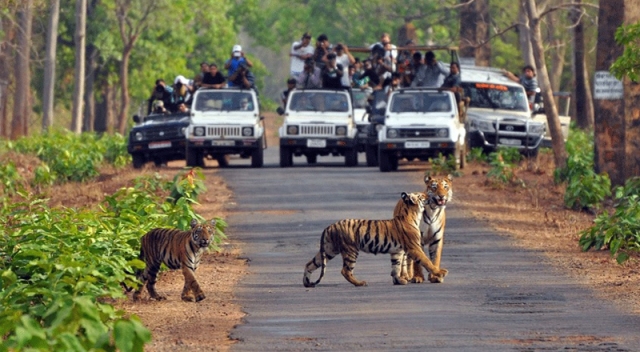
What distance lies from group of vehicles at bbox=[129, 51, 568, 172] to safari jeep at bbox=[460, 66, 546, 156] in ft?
0.07

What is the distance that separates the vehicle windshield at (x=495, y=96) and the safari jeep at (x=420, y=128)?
3.16 m

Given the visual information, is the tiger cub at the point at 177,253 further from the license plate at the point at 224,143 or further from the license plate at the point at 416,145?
the license plate at the point at 224,143

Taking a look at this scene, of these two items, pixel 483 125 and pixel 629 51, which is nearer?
pixel 629 51

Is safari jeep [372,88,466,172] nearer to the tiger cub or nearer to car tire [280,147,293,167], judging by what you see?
car tire [280,147,293,167]

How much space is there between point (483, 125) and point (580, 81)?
14121 mm

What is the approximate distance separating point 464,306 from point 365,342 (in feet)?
7.01

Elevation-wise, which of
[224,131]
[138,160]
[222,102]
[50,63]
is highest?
[50,63]

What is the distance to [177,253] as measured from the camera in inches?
510

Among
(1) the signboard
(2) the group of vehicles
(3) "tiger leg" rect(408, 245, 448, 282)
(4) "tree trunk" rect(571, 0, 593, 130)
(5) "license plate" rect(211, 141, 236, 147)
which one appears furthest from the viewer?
(4) "tree trunk" rect(571, 0, 593, 130)

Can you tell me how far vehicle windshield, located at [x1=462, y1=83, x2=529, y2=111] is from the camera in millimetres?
33312

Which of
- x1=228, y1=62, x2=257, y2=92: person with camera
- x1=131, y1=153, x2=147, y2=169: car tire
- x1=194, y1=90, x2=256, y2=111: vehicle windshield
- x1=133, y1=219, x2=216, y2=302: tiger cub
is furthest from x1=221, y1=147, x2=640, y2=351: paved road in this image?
x1=131, y1=153, x2=147, y2=169: car tire

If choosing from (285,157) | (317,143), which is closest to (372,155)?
(317,143)

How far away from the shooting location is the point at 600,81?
22766 millimetres

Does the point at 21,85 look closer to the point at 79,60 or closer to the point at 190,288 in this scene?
the point at 79,60
